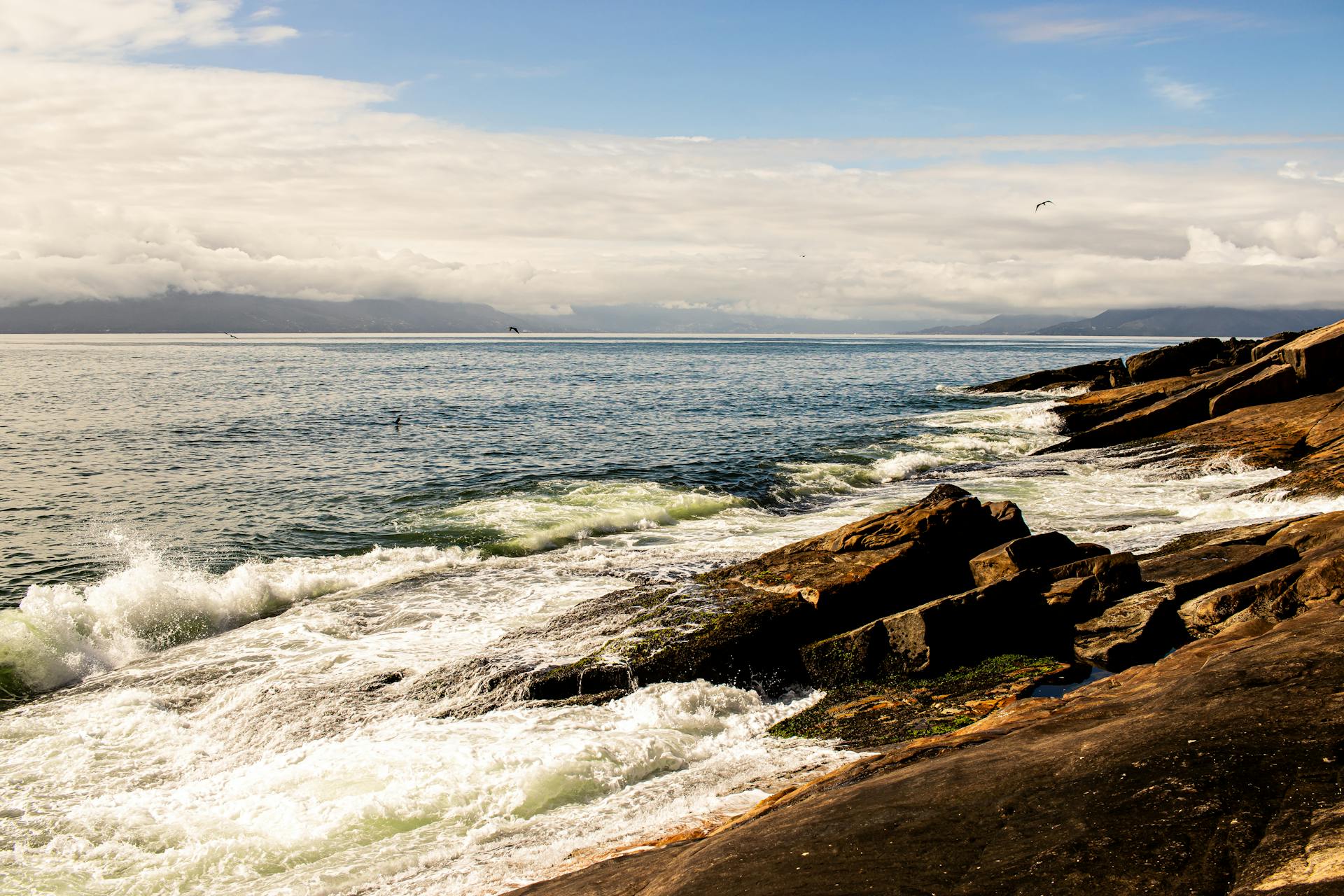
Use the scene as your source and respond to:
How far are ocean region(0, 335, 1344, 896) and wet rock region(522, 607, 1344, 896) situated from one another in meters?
2.39

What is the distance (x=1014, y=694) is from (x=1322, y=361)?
25.2m

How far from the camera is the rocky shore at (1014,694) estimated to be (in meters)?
5.17

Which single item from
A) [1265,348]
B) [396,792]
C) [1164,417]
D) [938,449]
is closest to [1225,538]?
[396,792]

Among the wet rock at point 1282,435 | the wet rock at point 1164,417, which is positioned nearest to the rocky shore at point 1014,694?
the wet rock at point 1282,435

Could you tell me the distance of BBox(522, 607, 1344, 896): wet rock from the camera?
485 cm

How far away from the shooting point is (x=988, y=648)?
12.8 m

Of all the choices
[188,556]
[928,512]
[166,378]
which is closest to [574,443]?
[188,556]

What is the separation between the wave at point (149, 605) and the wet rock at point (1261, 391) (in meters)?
27.4

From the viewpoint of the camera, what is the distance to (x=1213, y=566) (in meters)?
13.6

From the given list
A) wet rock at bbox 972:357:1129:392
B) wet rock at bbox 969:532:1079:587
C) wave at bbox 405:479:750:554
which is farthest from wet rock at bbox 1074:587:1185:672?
wet rock at bbox 972:357:1129:392

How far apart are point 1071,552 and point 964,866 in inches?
444

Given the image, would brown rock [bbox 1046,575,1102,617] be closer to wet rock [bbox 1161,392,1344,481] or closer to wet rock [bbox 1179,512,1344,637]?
wet rock [bbox 1179,512,1344,637]

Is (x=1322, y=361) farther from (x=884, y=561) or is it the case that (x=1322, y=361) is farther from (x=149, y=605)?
(x=149, y=605)

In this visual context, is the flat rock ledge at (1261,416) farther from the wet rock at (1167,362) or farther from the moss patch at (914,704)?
the moss patch at (914,704)
